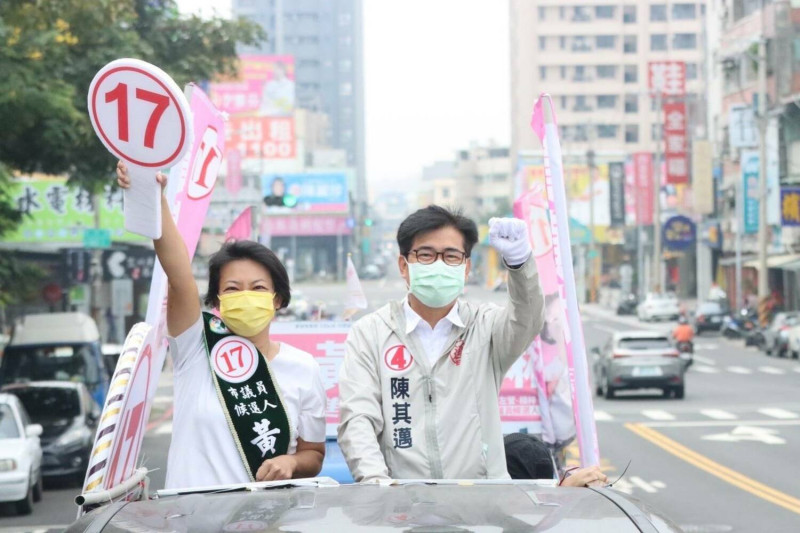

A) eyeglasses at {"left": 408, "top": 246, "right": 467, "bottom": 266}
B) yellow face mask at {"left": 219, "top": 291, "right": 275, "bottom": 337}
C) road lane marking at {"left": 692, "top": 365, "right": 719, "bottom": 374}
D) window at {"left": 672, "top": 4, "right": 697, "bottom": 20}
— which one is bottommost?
road lane marking at {"left": 692, "top": 365, "right": 719, "bottom": 374}

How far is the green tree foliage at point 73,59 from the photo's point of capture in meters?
18.2

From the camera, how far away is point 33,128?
1980 centimetres

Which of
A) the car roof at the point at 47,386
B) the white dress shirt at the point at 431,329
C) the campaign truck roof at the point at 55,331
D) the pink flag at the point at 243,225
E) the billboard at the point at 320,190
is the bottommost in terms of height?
the car roof at the point at 47,386

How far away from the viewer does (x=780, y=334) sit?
1759 inches

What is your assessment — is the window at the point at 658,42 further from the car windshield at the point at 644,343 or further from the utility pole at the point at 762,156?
the car windshield at the point at 644,343

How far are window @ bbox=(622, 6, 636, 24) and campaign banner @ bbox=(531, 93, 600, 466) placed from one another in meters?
116

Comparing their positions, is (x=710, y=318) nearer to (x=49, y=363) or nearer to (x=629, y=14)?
(x=49, y=363)

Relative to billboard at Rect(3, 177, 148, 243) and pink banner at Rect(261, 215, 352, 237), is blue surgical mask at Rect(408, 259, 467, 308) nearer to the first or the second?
billboard at Rect(3, 177, 148, 243)

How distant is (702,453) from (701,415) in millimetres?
6328

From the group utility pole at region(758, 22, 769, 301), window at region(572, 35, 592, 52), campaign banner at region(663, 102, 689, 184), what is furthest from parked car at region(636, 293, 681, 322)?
window at region(572, 35, 592, 52)

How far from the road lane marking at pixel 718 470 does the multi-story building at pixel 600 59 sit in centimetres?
9912

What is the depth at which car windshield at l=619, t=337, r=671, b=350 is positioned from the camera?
29250 mm

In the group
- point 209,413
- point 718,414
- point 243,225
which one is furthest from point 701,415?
point 209,413

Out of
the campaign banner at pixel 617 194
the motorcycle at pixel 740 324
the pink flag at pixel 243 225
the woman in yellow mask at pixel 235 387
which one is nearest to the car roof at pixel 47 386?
the pink flag at pixel 243 225
